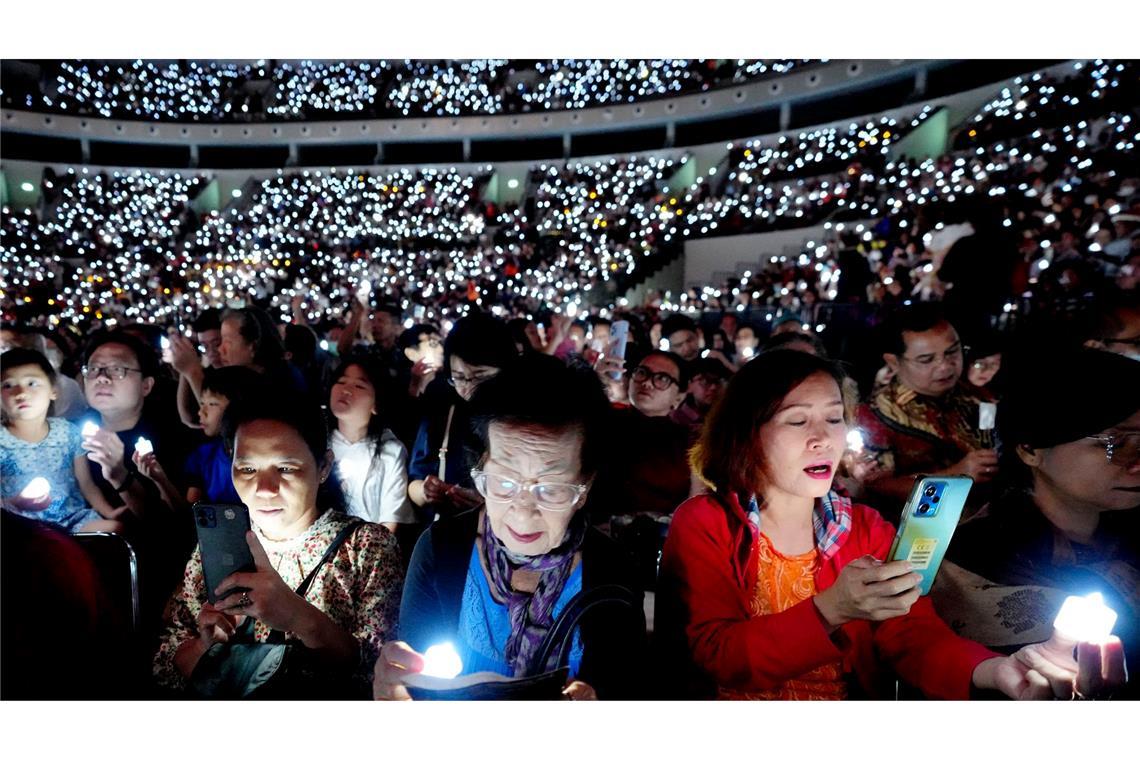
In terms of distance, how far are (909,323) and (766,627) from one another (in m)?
1.97

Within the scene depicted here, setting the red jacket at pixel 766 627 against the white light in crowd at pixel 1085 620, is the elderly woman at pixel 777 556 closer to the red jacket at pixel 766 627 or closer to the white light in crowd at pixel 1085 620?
the red jacket at pixel 766 627

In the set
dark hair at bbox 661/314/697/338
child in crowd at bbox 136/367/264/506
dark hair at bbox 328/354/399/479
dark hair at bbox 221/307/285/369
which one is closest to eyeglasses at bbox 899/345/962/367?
dark hair at bbox 328/354/399/479

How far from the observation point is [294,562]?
77.9 inches

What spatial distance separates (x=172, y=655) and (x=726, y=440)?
5.18 ft

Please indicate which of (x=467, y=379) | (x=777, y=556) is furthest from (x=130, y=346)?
(x=777, y=556)

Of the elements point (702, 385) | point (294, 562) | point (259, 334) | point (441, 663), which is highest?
point (259, 334)

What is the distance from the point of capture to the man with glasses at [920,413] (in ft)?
10.3

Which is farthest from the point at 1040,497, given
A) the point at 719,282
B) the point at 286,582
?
the point at 719,282

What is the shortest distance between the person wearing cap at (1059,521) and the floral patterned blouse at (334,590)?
1.53 metres

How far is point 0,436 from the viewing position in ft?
9.38

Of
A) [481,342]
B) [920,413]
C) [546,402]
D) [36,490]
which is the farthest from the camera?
[920,413]

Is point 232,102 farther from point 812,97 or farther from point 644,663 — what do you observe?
point 644,663

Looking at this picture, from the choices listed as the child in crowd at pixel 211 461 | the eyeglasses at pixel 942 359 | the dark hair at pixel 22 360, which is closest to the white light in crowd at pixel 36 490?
the child in crowd at pixel 211 461

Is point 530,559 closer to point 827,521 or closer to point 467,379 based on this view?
point 827,521
